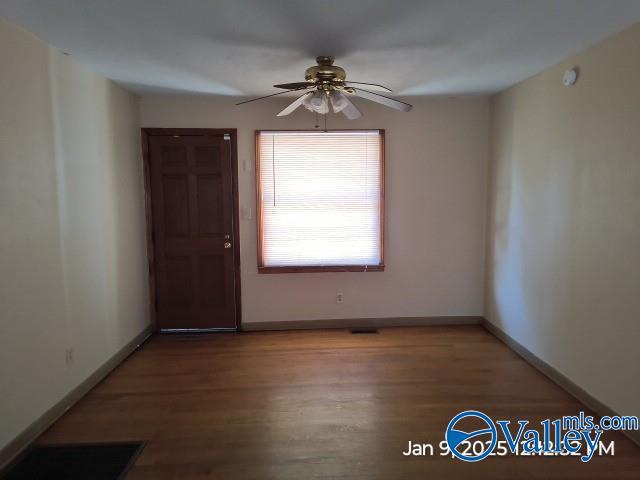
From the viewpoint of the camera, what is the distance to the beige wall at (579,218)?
232 centimetres

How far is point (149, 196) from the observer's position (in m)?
4.04

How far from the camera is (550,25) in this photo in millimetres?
2273

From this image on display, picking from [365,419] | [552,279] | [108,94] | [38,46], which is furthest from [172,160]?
[552,279]

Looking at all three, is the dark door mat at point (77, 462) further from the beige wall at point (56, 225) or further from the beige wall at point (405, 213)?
the beige wall at point (405, 213)

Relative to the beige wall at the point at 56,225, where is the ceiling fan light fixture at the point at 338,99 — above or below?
above

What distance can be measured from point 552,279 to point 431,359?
3.94 feet

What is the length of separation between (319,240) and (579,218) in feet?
7.67

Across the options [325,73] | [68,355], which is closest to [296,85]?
[325,73]

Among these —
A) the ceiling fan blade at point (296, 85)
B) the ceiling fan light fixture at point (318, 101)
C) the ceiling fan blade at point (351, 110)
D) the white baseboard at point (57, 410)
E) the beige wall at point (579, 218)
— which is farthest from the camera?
the ceiling fan blade at point (351, 110)

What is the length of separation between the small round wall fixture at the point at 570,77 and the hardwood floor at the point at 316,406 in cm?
226

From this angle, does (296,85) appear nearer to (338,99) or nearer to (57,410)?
(338,99)

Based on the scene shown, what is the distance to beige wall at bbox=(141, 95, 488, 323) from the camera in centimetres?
405

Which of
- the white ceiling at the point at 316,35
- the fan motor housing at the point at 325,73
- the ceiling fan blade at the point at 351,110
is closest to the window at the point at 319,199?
the white ceiling at the point at 316,35

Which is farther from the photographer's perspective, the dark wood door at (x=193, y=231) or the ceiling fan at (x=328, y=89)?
the dark wood door at (x=193, y=231)
